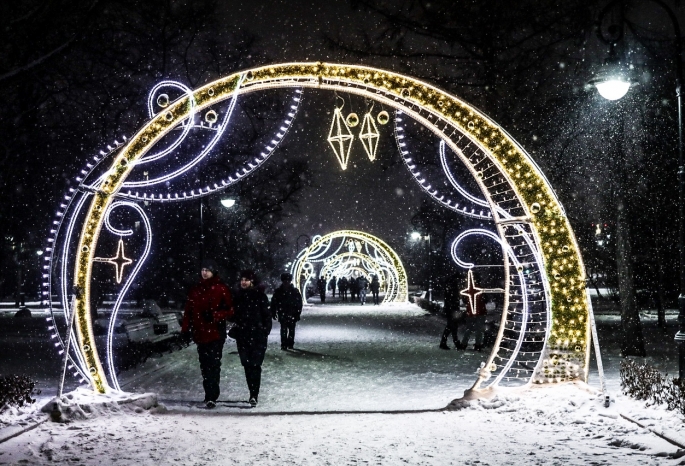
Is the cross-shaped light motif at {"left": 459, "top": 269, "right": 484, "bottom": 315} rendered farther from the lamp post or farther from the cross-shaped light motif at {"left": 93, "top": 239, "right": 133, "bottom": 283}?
the cross-shaped light motif at {"left": 93, "top": 239, "right": 133, "bottom": 283}

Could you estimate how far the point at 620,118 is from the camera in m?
17.0

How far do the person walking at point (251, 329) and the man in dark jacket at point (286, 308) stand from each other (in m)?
6.45

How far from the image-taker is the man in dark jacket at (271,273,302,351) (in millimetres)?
17828

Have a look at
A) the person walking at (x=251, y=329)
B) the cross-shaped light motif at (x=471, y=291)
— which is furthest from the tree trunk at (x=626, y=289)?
the person walking at (x=251, y=329)

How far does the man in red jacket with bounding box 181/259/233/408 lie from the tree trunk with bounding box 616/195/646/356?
29.1 ft

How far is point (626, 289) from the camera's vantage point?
1627 centimetres

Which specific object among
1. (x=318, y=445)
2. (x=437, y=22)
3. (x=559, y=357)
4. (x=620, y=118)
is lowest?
(x=318, y=445)

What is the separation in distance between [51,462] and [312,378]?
6649mm

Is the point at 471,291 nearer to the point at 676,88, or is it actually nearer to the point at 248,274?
the point at 248,274

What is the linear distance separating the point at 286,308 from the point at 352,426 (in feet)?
29.7

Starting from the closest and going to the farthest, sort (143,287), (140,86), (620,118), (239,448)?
(239,448) < (620,118) < (140,86) < (143,287)

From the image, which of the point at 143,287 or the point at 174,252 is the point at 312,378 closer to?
the point at 174,252

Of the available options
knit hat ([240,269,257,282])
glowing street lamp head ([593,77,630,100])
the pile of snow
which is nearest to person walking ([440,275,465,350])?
knit hat ([240,269,257,282])

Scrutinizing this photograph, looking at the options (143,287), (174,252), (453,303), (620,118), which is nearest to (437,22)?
(620,118)
